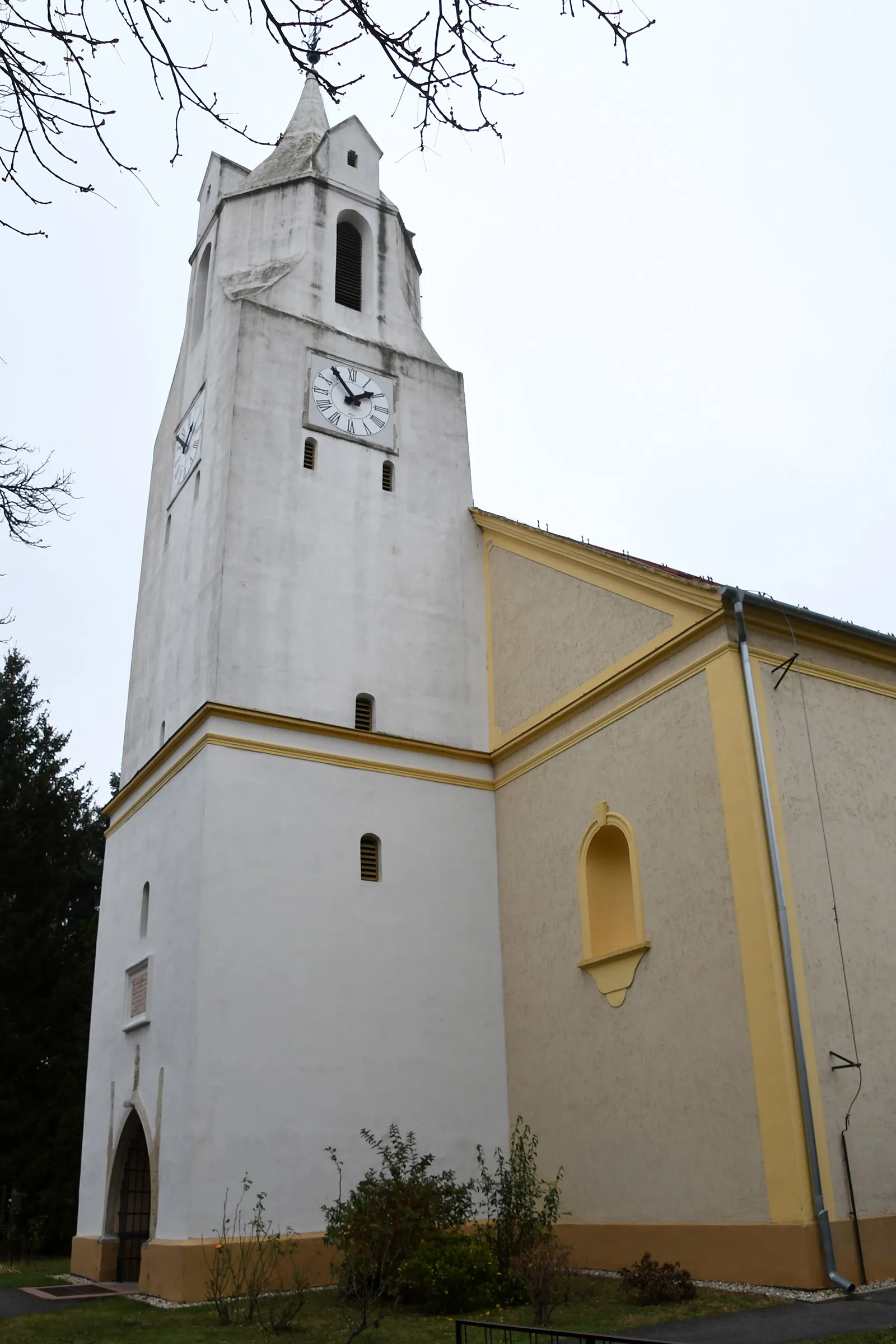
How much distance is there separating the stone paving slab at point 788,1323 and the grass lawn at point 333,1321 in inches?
10.4

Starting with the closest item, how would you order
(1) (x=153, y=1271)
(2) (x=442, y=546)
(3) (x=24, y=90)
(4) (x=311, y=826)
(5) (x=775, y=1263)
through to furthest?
(3) (x=24, y=90) → (5) (x=775, y=1263) → (1) (x=153, y=1271) → (4) (x=311, y=826) → (2) (x=442, y=546)

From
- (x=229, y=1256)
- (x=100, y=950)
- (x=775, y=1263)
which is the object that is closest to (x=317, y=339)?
(x=100, y=950)

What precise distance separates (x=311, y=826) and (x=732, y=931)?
19.1 ft

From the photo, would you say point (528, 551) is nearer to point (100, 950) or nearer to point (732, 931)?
point (732, 931)

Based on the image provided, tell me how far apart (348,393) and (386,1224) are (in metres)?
12.5

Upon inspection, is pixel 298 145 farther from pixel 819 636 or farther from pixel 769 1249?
pixel 769 1249

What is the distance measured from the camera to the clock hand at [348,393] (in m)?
18.7

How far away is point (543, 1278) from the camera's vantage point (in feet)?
32.6

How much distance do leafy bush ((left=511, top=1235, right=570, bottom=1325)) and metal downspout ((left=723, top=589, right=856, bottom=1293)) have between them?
232cm

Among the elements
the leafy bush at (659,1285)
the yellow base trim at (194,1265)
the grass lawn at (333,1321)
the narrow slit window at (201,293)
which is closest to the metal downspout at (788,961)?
the grass lawn at (333,1321)

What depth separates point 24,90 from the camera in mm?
4371

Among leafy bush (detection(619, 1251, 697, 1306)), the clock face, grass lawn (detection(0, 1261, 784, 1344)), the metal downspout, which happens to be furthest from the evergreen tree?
the metal downspout

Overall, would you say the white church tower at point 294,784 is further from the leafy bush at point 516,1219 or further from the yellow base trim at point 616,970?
the yellow base trim at point 616,970

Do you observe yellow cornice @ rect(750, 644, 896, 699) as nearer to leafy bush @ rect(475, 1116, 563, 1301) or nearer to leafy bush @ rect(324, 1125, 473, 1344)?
leafy bush @ rect(475, 1116, 563, 1301)
